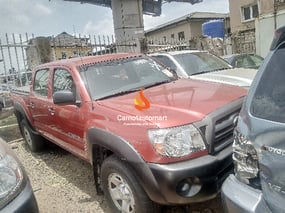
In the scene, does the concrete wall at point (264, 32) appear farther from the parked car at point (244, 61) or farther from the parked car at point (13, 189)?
the parked car at point (13, 189)

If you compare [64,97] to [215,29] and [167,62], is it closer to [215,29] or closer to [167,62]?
[167,62]

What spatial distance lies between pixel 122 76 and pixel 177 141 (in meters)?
1.73

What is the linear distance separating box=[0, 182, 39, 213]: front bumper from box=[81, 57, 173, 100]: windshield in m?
1.55

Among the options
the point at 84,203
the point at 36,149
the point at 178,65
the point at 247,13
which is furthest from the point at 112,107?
the point at 247,13

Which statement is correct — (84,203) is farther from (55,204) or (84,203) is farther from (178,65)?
(178,65)

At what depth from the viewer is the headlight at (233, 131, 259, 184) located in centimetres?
180

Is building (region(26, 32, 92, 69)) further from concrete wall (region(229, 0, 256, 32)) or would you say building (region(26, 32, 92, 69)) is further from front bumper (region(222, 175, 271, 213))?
concrete wall (region(229, 0, 256, 32))

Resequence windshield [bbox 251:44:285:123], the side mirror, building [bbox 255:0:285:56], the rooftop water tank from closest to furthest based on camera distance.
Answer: windshield [bbox 251:44:285:123] < the side mirror < building [bbox 255:0:285:56] < the rooftop water tank

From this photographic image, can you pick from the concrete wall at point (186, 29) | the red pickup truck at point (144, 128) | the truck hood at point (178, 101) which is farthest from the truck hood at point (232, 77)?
the concrete wall at point (186, 29)

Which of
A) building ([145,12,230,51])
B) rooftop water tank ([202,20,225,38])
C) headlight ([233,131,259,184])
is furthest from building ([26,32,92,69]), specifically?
building ([145,12,230,51])

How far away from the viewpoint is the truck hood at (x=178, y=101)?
2.84m

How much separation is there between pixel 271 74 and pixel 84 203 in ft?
9.36

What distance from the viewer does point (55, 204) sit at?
156 inches

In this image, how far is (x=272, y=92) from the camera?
1.79 m
